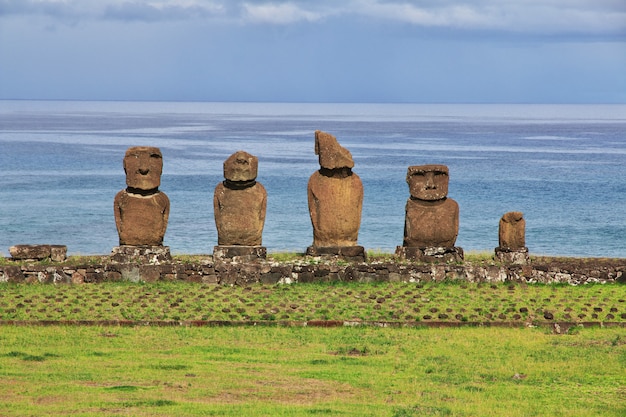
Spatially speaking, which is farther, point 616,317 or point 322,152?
point 322,152

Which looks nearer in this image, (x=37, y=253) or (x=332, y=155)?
(x=332, y=155)

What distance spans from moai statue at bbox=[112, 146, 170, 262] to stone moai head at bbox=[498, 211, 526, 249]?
690 centimetres

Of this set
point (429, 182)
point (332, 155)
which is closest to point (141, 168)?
point (332, 155)

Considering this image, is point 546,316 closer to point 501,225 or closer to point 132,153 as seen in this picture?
point 501,225

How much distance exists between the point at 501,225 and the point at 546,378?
9.77 metres

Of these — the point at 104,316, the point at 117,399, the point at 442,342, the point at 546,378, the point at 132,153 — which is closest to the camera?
the point at 117,399

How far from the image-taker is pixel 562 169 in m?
73.9

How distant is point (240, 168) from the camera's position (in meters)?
22.9

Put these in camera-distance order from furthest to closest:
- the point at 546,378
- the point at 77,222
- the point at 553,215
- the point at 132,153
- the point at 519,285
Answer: the point at 553,215 → the point at 77,222 → the point at 132,153 → the point at 519,285 → the point at 546,378

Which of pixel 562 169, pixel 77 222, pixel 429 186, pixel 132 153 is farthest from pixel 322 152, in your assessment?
pixel 562 169

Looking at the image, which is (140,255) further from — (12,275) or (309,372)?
(309,372)

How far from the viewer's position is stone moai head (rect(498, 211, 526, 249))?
23797 mm

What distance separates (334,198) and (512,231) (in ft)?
12.5

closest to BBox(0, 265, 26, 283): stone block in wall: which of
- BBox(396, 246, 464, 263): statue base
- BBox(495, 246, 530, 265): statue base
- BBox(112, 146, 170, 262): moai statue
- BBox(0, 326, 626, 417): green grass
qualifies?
BBox(112, 146, 170, 262): moai statue
